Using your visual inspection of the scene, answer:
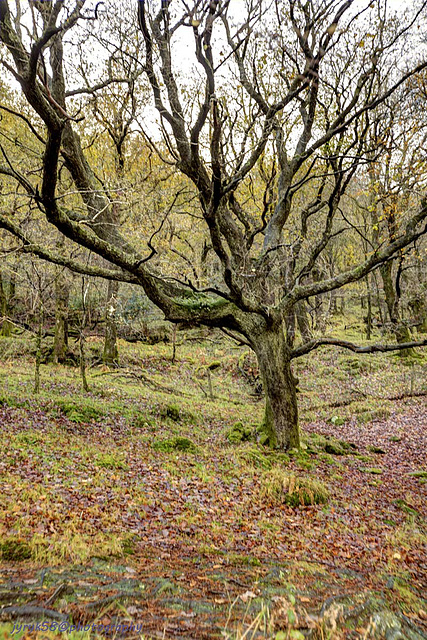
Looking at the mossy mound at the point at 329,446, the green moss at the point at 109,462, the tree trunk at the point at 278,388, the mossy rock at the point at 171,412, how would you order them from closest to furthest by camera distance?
the green moss at the point at 109,462
the tree trunk at the point at 278,388
the mossy mound at the point at 329,446
the mossy rock at the point at 171,412

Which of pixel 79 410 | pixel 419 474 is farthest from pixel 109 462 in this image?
pixel 419 474

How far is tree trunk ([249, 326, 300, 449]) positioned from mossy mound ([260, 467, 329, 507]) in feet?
6.62

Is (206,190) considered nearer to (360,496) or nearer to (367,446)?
(360,496)

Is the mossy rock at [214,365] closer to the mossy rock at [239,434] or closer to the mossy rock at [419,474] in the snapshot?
the mossy rock at [239,434]

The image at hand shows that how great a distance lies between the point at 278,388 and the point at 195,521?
416 cm

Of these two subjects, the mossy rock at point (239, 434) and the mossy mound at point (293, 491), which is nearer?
the mossy mound at point (293, 491)

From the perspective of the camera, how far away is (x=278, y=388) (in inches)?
340

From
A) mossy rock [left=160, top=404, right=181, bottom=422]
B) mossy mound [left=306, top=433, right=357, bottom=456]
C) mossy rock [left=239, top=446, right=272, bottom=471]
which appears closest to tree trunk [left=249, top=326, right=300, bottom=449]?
mossy rock [left=239, top=446, right=272, bottom=471]

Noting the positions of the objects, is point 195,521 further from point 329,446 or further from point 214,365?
point 214,365

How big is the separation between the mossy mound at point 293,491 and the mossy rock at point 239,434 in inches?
115

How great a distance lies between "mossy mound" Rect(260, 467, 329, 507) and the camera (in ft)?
20.3

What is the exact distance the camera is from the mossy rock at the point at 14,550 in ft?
11.0

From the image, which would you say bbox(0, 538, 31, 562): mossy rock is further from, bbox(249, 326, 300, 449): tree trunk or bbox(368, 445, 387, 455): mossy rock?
bbox(368, 445, 387, 455): mossy rock

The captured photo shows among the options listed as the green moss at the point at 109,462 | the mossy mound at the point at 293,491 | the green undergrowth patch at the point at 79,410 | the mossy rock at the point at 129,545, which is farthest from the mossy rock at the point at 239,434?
the mossy rock at the point at 129,545
